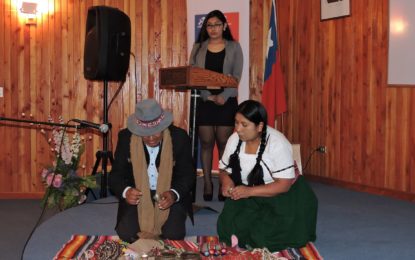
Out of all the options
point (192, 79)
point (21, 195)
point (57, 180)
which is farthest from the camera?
point (21, 195)

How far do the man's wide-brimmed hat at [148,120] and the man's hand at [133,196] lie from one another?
30cm

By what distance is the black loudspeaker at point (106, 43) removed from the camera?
434cm

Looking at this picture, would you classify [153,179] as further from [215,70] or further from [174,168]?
[215,70]

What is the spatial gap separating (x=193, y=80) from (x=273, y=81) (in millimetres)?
2194

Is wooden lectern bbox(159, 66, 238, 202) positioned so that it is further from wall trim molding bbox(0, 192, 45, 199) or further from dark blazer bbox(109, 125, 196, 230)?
wall trim molding bbox(0, 192, 45, 199)

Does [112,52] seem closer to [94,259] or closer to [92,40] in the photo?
[92,40]

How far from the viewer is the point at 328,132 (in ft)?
18.2

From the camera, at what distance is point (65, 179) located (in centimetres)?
441

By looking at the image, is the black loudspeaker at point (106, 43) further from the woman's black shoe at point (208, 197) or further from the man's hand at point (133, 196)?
the man's hand at point (133, 196)

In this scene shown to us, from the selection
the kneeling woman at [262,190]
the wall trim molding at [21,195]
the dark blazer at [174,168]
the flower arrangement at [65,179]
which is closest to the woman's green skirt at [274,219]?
the kneeling woman at [262,190]

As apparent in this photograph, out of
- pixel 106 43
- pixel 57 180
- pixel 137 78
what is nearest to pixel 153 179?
pixel 57 180

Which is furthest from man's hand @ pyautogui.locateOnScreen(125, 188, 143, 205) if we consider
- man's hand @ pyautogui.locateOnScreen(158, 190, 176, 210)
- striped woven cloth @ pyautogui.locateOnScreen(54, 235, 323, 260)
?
striped woven cloth @ pyautogui.locateOnScreen(54, 235, 323, 260)

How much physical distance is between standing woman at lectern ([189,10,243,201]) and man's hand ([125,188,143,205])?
4.10 feet

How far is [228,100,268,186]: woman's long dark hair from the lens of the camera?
9.39ft
